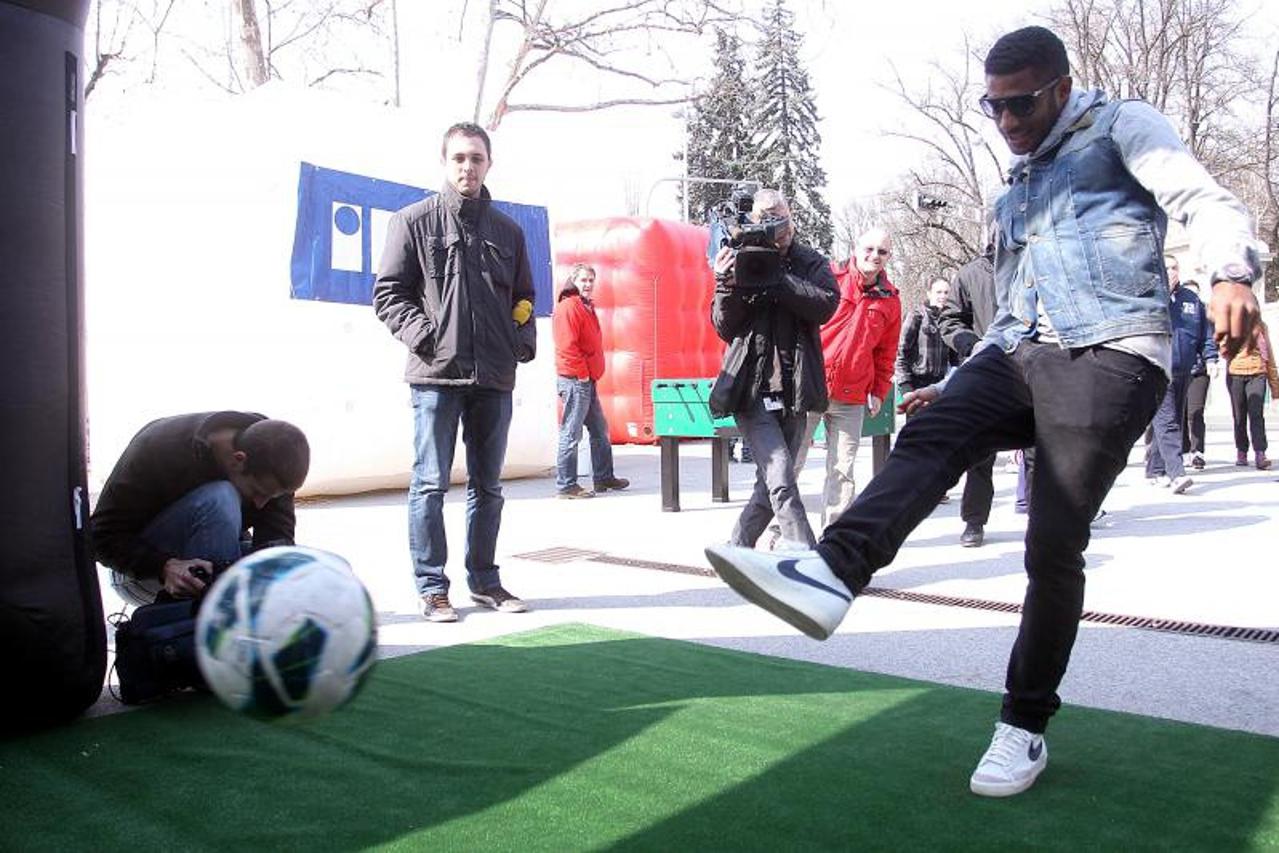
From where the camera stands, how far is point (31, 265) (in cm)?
358

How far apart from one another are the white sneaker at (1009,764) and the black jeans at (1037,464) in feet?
0.12

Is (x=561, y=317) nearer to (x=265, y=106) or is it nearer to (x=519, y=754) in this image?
(x=265, y=106)

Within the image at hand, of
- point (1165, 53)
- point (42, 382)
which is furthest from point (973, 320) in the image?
point (1165, 53)

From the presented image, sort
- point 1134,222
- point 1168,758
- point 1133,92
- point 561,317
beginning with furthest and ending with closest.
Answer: point 1133,92 → point 561,317 → point 1168,758 → point 1134,222

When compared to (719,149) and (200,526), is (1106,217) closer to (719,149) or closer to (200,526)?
(200,526)

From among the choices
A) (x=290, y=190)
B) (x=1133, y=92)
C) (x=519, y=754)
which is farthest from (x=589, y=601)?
(x=1133, y=92)

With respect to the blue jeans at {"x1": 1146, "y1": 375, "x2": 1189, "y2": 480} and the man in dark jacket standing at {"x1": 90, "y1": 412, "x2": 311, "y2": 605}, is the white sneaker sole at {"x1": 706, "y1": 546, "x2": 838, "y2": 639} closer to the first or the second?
the man in dark jacket standing at {"x1": 90, "y1": 412, "x2": 311, "y2": 605}

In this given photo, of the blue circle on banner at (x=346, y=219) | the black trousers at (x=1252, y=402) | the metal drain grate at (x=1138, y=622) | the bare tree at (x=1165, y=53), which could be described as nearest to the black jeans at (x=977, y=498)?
the metal drain grate at (x=1138, y=622)

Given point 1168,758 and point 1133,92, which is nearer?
point 1168,758

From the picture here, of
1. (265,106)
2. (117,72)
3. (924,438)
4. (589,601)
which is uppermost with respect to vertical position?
(117,72)

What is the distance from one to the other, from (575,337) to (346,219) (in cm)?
240

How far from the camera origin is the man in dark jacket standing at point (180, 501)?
4.06 metres

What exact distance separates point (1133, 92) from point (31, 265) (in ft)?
93.4

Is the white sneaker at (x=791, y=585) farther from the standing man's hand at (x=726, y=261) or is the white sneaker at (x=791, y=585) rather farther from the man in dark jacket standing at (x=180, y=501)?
the standing man's hand at (x=726, y=261)
